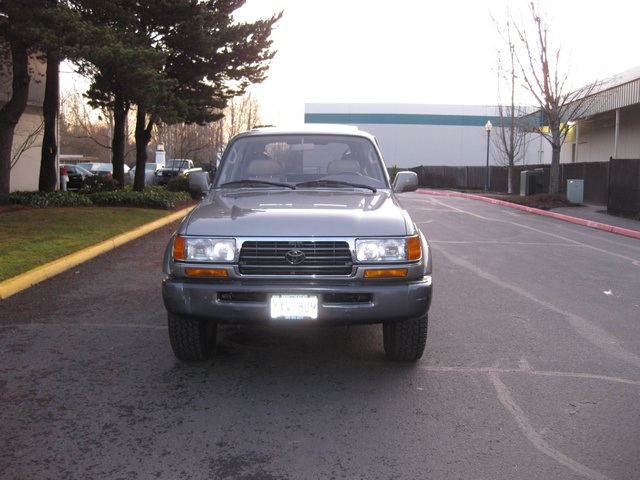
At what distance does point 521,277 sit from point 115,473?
6.73 m

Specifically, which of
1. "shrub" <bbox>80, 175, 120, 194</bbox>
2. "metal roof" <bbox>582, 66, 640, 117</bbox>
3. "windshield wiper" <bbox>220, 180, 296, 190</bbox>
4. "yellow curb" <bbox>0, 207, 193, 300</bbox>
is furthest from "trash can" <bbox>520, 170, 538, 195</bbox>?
"windshield wiper" <bbox>220, 180, 296, 190</bbox>

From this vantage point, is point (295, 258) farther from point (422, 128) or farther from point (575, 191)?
point (422, 128)

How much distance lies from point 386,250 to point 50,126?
53.3 ft

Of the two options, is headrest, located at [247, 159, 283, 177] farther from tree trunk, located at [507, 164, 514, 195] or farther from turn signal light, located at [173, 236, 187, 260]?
tree trunk, located at [507, 164, 514, 195]

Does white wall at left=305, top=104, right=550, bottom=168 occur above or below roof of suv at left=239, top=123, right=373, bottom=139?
above

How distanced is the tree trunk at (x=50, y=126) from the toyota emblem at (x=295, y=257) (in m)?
15.5

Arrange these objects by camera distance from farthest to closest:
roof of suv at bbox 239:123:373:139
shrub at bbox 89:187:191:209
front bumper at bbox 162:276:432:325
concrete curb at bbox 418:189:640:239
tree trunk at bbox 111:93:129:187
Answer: tree trunk at bbox 111:93:129:187 → shrub at bbox 89:187:191:209 → concrete curb at bbox 418:189:640:239 → roof of suv at bbox 239:123:373:139 → front bumper at bbox 162:276:432:325

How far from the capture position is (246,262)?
14.3 ft

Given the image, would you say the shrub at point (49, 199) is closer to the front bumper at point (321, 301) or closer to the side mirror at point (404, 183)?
the side mirror at point (404, 183)

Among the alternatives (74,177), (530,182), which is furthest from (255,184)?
(74,177)

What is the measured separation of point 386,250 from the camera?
4.38 m

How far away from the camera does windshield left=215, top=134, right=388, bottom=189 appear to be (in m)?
5.86

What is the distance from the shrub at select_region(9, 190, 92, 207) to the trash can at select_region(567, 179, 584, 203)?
1608 cm

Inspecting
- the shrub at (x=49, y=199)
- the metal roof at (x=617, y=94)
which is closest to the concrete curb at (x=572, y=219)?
the metal roof at (x=617, y=94)
